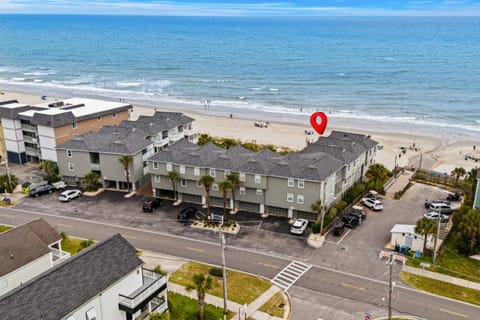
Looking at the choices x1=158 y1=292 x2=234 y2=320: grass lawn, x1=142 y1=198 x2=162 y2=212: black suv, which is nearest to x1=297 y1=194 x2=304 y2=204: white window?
x1=142 y1=198 x2=162 y2=212: black suv

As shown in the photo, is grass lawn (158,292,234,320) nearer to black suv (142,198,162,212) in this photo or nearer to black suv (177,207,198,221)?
black suv (177,207,198,221)

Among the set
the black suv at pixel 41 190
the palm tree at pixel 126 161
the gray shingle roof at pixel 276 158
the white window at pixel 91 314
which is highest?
the gray shingle roof at pixel 276 158

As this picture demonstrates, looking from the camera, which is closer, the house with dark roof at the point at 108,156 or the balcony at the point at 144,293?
the balcony at the point at 144,293

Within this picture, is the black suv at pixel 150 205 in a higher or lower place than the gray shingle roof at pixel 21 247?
lower

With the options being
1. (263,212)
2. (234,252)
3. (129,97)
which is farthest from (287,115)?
(234,252)

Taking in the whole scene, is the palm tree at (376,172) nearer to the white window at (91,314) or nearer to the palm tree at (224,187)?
the palm tree at (224,187)

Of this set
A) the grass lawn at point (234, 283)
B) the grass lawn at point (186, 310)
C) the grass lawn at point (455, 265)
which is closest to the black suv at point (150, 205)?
the grass lawn at point (234, 283)

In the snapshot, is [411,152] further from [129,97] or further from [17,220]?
[129,97]
